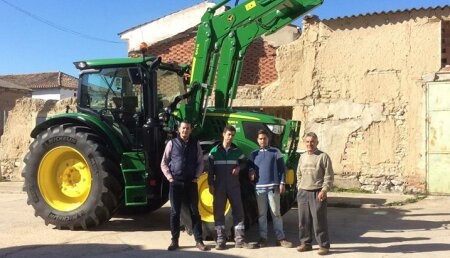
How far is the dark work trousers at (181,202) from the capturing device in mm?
6586

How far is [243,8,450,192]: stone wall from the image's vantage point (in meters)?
12.0

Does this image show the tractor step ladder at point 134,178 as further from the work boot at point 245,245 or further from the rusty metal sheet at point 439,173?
the rusty metal sheet at point 439,173

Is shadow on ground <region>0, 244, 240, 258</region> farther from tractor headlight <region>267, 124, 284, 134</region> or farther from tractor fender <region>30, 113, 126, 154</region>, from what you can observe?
tractor headlight <region>267, 124, 284, 134</region>

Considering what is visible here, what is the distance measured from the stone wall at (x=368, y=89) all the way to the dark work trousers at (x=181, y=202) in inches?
271

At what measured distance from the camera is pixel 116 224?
8.46 metres

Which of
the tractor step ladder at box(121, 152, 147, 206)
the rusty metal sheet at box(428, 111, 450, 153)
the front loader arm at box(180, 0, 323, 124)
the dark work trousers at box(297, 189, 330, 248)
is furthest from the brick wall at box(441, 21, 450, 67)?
the tractor step ladder at box(121, 152, 147, 206)

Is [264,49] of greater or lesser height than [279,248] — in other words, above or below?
above

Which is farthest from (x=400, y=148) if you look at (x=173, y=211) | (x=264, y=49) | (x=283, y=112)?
(x=173, y=211)

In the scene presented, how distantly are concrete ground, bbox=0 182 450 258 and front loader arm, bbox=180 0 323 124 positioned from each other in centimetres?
227

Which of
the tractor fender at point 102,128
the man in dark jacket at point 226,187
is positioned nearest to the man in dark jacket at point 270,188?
the man in dark jacket at point 226,187

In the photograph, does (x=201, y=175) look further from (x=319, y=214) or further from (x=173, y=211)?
(x=319, y=214)

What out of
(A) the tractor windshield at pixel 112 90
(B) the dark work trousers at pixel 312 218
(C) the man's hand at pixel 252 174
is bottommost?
(B) the dark work trousers at pixel 312 218

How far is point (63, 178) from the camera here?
820 centimetres

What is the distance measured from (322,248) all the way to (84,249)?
9.78ft
